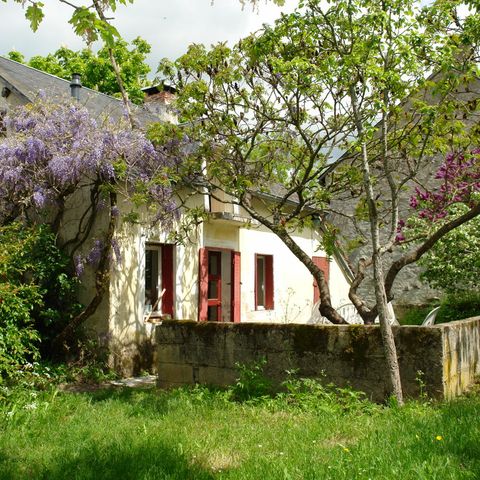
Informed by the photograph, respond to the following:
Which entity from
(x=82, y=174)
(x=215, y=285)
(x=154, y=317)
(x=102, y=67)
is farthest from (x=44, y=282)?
(x=102, y=67)

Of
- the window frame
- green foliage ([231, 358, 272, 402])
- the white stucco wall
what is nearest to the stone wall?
green foliage ([231, 358, 272, 402])

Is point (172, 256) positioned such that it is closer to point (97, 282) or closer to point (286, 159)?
point (97, 282)

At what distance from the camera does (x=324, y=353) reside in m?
7.19

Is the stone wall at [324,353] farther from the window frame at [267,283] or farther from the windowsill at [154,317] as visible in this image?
the window frame at [267,283]

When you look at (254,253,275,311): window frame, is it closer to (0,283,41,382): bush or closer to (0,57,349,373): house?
(0,57,349,373): house

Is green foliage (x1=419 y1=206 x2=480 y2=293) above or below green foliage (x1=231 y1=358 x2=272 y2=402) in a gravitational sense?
above

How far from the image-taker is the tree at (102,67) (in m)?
25.4

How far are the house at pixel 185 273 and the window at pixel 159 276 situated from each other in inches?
0.7

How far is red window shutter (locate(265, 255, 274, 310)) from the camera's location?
48.0ft

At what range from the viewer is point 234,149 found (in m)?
8.94

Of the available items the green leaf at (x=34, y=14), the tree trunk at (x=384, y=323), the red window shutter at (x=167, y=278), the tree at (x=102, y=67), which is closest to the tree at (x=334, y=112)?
the tree trunk at (x=384, y=323)

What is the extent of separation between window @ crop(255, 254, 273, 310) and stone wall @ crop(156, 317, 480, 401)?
633 cm

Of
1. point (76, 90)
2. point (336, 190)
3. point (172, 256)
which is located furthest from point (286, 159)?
point (76, 90)

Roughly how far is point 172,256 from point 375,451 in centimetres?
739
